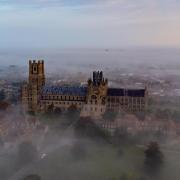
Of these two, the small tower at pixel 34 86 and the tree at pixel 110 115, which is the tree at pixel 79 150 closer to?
the tree at pixel 110 115

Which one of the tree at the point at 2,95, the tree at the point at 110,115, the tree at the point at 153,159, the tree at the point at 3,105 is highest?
the tree at the point at 2,95

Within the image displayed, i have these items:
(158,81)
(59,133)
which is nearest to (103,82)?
(158,81)

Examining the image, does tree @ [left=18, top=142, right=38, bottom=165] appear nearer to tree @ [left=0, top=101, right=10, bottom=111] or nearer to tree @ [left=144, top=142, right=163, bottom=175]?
tree @ [left=144, top=142, right=163, bottom=175]

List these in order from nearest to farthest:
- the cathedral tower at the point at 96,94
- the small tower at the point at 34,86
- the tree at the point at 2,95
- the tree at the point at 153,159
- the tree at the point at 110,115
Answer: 1. the tree at the point at 153,159
2. the tree at the point at 110,115
3. the cathedral tower at the point at 96,94
4. the small tower at the point at 34,86
5. the tree at the point at 2,95

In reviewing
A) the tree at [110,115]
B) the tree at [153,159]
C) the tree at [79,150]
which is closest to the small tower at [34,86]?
the tree at [110,115]

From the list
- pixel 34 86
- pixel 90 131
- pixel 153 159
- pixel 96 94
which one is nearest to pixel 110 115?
pixel 90 131

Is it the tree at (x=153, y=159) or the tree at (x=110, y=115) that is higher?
the tree at (x=110, y=115)

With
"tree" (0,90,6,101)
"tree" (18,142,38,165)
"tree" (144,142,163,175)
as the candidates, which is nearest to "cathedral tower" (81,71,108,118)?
"tree" (0,90,6,101)

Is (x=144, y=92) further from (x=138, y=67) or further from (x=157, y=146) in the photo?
(x=157, y=146)
